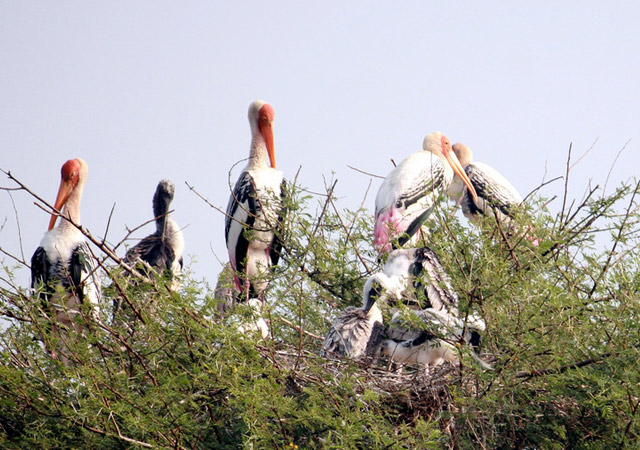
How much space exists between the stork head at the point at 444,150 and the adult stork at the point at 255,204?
3.80 feet

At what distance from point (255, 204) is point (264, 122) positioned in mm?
978

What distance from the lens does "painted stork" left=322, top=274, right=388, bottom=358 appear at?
205 inches

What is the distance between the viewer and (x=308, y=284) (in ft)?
20.2

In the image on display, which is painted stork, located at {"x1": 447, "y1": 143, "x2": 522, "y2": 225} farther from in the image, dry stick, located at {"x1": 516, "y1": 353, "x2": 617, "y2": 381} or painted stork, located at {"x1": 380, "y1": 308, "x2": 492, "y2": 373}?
dry stick, located at {"x1": 516, "y1": 353, "x2": 617, "y2": 381}

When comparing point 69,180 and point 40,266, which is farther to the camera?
point 69,180

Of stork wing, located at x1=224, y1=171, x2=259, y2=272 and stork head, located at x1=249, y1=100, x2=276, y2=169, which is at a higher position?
stork head, located at x1=249, y1=100, x2=276, y2=169

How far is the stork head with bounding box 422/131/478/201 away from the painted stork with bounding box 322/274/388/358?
9.59 feet

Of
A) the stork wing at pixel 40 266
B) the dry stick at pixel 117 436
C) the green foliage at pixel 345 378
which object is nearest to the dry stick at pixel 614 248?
the green foliage at pixel 345 378

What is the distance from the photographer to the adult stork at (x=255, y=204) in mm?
7340

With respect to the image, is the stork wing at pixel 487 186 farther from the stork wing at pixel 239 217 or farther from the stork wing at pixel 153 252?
the stork wing at pixel 153 252

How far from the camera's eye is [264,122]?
8.29 m

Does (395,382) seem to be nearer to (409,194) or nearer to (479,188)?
(409,194)

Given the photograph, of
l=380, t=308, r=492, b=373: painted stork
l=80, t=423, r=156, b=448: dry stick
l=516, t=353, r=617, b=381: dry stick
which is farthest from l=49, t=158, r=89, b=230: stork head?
l=516, t=353, r=617, b=381: dry stick

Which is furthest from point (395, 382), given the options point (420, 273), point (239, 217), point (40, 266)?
point (40, 266)
